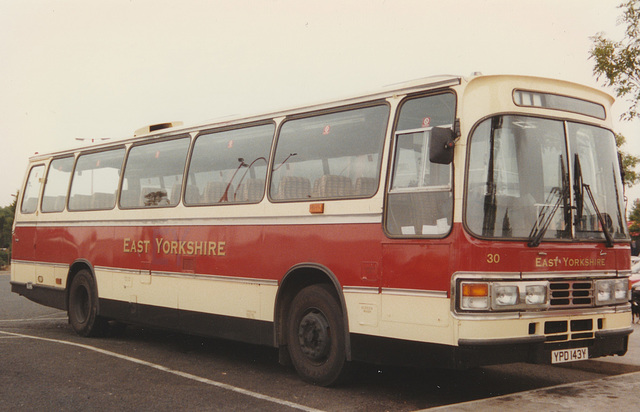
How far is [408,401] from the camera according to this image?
24.6 ft

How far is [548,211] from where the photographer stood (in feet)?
23.3

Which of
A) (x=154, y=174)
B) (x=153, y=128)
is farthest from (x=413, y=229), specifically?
(x=153, y=128)

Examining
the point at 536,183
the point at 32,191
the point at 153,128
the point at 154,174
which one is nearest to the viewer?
the point at 536,183

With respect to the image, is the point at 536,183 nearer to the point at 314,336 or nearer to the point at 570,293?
the point at 570,293

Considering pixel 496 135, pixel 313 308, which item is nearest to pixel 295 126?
pixel 313 308

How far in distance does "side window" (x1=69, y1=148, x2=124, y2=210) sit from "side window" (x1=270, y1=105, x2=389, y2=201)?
424cm

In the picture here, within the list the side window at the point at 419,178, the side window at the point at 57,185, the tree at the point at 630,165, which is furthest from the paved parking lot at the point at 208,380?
the tree at the point at 630,165

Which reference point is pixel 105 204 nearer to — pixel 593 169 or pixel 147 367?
pixel 147 367

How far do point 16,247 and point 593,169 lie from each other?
11.3 meters

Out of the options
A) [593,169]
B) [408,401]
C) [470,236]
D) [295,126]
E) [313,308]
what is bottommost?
[408,401]

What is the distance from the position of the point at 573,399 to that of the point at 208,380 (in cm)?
400

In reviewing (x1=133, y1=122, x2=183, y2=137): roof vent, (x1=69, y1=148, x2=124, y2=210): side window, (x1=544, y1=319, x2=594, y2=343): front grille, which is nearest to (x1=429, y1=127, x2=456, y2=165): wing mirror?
(x1=544, y1=319, x2=594, y2=343): front grille

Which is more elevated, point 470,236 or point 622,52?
point 622,52

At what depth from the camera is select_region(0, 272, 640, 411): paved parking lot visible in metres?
7.30
